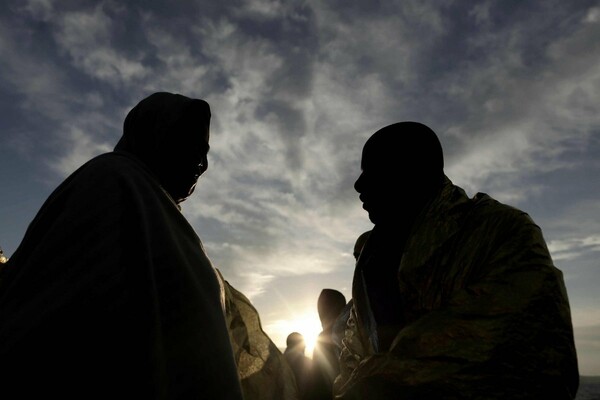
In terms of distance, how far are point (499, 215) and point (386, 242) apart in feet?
2.74

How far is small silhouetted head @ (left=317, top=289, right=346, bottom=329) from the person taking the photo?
7965 millimetres

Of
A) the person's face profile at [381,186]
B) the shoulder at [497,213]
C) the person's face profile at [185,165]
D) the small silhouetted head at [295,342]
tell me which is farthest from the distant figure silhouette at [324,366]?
the person's face profile at [185,165]

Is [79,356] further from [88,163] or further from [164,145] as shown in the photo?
[164,145]

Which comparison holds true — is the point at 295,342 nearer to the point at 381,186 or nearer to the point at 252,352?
the point at 252,352

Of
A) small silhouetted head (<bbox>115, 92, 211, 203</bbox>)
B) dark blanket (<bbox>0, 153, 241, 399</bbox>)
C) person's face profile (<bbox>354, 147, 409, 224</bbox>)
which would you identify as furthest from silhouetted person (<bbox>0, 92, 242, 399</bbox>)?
person's face profile (<bbox>354, 147, 409, 224</bbox>)

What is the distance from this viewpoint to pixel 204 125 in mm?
2365

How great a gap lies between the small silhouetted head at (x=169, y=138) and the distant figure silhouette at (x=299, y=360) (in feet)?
16.2

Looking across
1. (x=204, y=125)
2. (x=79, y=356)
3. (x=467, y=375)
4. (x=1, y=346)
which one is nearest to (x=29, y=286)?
(x=1, y=346)

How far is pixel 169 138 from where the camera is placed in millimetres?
2104

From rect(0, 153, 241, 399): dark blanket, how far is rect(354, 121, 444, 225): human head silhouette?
1.47 m

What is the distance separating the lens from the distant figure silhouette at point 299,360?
22.4 feet

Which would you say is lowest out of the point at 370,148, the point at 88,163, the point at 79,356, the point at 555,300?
the point at 79,356

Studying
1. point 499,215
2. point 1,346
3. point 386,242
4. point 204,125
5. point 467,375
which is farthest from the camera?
point 386,242

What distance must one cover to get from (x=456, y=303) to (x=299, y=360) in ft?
23.1
